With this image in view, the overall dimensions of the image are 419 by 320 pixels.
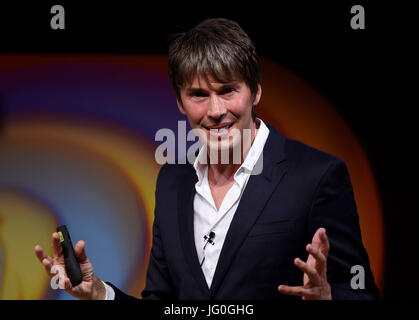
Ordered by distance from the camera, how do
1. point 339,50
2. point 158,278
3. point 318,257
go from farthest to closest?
point 339,50 → point 158,278 → point 318,257

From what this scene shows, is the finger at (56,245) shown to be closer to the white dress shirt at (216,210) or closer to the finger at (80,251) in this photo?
the finger at (80,251)

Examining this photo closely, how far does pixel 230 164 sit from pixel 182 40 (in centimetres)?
54

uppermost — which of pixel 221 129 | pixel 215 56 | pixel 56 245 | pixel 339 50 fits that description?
pixel 339 50

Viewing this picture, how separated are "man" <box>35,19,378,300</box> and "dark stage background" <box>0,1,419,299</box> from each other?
2.98 ft

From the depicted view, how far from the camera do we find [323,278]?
1.72m

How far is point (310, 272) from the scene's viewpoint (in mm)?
1665

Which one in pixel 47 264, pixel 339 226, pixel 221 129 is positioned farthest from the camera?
pixel 221 129

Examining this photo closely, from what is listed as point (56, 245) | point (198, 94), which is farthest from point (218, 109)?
point (56, 245)

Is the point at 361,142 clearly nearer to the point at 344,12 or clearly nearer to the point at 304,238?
the point at 344,12

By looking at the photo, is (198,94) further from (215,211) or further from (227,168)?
(215,211)

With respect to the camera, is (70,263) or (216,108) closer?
(70,263)

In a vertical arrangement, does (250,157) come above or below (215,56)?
below

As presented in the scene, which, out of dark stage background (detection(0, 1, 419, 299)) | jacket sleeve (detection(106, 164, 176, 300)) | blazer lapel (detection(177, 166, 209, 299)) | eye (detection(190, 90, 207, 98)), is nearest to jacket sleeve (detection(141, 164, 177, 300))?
jacket sleeve (detection(106, 164, 176, 300))

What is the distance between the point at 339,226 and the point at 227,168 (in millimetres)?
533
